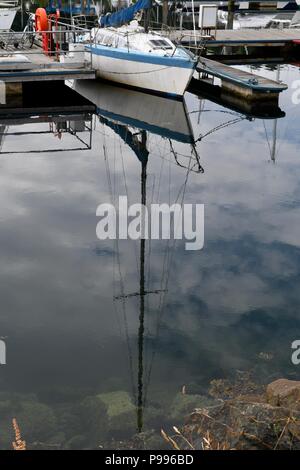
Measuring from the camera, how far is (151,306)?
11906 mm

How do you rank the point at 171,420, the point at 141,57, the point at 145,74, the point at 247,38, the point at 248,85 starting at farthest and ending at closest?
→ the point at 247,38, the point at 145,74, the point at 141,57, the point at 248,85, the point at 171,420

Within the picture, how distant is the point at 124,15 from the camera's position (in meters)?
32.0

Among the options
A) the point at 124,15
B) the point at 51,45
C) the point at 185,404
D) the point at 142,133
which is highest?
the point at 124,15

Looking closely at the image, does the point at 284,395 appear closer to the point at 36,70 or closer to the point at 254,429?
the point at 254,429

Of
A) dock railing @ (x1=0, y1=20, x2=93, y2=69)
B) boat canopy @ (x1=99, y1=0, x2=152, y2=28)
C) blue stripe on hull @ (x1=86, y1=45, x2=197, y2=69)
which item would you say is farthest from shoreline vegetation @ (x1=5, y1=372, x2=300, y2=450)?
boat canopy @ (x1=99, y1=0, x2=152, y2=28)

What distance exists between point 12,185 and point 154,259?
678 cm

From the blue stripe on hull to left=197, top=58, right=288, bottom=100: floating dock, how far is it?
9.68 feet

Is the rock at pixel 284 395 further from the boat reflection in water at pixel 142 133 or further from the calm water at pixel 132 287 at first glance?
the boat reflection in water at pixel 142 133

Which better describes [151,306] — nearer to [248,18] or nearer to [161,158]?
[161,158]

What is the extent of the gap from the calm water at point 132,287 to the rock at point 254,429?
48.0 inches

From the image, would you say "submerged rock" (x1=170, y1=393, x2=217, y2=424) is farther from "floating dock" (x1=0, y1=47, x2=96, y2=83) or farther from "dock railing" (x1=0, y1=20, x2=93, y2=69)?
"dock railing" (x1=0, y1=20, x2=93, y2=69)

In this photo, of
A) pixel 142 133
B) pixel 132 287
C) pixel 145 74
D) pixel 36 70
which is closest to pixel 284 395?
pixel 132 287

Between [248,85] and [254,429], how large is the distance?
23.5 meters
